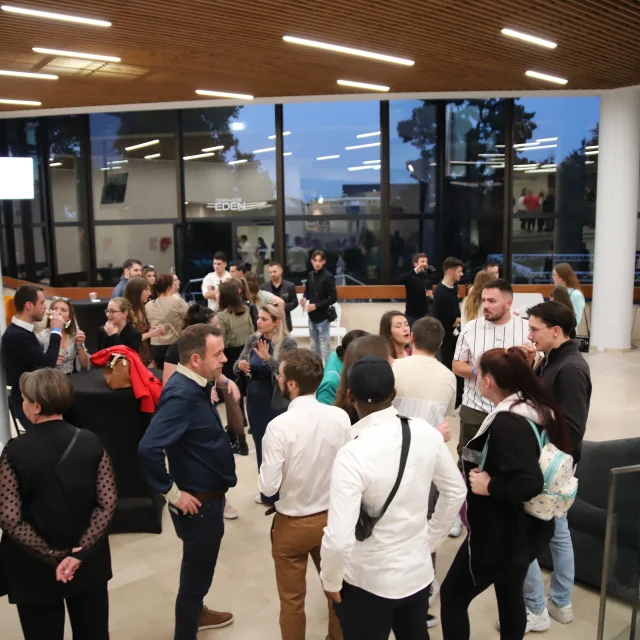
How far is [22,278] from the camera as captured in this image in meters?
13.7

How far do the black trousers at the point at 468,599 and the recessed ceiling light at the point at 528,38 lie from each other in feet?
19.6

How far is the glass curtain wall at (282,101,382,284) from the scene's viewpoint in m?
12.6

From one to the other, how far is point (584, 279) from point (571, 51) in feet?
17.6

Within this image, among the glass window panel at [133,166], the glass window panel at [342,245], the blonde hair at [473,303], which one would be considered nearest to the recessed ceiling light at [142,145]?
the glass window panel at [133,166]

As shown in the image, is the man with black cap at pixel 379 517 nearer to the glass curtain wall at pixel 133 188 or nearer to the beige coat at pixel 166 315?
the beige coat at pixel 166 315

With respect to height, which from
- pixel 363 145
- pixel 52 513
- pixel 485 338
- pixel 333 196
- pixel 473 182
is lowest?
pixel 52 513

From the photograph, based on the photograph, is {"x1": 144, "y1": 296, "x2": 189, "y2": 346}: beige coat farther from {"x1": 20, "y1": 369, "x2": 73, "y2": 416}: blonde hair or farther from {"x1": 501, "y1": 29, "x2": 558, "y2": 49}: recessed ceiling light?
{"x1": 501, "y1": 29, "x2": 558, "y2": 49}: recessed ceiling light

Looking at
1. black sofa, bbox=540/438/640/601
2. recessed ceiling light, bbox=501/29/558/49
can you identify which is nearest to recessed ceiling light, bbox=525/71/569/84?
recessed ceiling light, bbox=501/29/558/49

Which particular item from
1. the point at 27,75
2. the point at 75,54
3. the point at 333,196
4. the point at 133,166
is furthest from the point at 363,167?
the point at 75,54

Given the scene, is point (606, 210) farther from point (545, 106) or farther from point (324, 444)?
point (324, 444)

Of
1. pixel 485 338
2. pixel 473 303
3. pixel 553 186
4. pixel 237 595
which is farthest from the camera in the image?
pixel 553 186

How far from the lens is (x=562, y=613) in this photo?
3.54 m

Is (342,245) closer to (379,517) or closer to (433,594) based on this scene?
(433,594)

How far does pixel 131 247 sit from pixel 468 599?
11.3 meters
